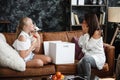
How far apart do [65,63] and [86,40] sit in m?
0.50

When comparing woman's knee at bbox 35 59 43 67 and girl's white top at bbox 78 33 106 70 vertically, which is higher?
girl's white top at bbox 78 33 106 70

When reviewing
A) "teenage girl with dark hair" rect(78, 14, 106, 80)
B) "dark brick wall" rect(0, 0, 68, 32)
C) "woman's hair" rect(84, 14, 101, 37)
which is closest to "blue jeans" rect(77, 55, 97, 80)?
"teenage girl with dark hair" rect(78, 14, 106, 80)

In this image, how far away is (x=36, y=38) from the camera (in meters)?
4.45

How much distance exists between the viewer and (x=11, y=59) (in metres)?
4.01

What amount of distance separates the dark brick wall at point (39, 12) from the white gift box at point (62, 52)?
1.64m

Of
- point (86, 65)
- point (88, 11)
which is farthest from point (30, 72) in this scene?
point (88, 11)

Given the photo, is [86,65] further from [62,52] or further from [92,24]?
[92,24]

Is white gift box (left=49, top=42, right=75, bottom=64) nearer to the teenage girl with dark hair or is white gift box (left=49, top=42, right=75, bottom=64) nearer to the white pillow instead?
the teenage girl with dark hair

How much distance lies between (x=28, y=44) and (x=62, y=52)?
0.58 meters

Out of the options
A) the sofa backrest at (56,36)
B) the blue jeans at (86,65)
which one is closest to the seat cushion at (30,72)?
the blue jeans at (86,65)

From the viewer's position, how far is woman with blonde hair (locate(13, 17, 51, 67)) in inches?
162

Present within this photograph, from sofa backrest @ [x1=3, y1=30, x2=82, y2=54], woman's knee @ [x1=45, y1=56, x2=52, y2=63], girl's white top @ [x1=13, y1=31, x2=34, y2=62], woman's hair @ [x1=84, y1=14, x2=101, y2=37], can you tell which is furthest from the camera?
sofa backrest @ [x1=3, y1=30, x2=82, y2=54]

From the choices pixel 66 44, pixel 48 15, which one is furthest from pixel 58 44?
pixel 48 15

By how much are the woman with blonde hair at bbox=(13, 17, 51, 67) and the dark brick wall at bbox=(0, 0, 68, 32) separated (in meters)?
1.49
